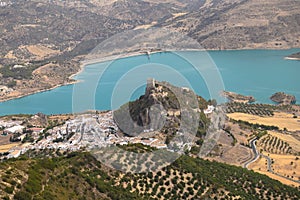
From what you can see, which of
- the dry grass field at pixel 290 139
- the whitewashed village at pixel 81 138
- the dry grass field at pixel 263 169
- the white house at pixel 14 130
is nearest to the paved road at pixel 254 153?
the dry grass field at pixel 263 169

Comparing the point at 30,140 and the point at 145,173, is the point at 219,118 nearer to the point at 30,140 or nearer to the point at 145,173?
the point at 30,140

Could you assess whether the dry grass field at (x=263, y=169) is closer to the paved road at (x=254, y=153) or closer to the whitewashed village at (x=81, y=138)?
the paved road at (x=254, y=153)

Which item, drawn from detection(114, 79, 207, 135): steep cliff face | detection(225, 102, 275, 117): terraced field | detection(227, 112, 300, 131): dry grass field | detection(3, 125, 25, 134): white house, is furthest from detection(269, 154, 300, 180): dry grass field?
detection(3, 125, 25, 134): white house

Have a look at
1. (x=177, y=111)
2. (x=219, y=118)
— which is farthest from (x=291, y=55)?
(x=177, y=111)

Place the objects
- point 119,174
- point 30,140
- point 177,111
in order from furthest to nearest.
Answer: point 30,140
point 177,111
point 119,174

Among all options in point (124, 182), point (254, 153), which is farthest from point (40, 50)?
point (124, 182)

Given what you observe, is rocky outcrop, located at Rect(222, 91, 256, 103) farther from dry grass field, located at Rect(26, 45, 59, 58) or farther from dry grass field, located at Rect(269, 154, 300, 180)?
dry grass field, located at Rect(26, 45, 59, 58)

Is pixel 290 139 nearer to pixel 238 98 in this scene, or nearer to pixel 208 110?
pixel 208 110

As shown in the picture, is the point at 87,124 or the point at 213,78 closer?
the point at 87,124
